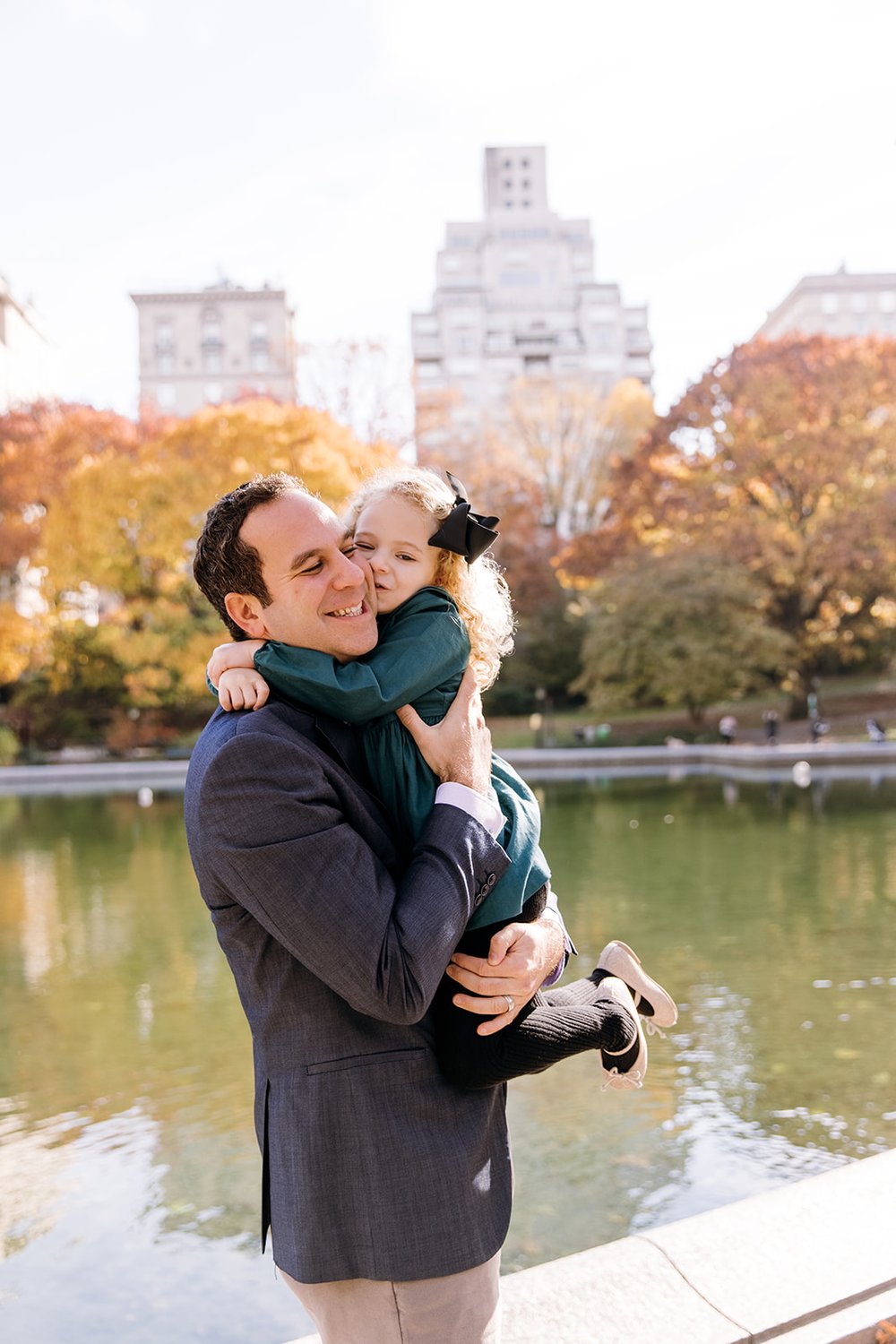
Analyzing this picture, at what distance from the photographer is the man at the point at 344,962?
143 centimetres

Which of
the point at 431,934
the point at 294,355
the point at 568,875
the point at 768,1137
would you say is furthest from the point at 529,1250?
the point at 294,355

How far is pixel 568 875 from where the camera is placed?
980 centimetres

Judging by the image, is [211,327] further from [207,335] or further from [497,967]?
[497,967]

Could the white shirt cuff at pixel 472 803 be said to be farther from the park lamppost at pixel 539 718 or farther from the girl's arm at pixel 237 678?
the park lamppost at pixel 539 718

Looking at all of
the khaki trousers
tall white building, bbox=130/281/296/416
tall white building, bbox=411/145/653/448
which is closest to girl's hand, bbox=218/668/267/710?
the khaki trousers

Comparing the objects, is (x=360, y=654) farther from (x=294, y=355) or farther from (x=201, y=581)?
(x=294, y=355)

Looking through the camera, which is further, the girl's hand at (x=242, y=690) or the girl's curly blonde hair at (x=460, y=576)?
the girl's curly blonde hair at (x=460, y=576)

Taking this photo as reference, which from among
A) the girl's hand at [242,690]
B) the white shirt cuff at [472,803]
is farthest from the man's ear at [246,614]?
the white shirt cuff at [472,803]

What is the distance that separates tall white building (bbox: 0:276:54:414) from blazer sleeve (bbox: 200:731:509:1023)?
42.6 m

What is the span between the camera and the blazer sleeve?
55.6 inches

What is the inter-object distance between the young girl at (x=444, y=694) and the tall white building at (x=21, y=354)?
138 ft

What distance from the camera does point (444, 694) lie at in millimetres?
1752

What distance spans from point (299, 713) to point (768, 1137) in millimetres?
3546

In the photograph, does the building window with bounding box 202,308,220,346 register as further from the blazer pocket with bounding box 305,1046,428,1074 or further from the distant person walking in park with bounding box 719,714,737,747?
the blazer pocket with bounding box 305,1046,428,1074
